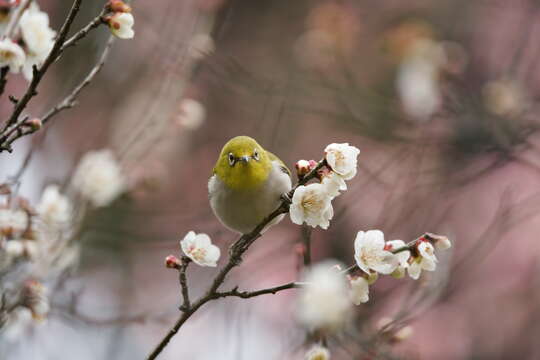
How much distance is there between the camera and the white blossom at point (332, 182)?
6.88 ft

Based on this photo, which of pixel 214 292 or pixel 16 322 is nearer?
pixel 214 292

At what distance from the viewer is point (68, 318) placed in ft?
10.6

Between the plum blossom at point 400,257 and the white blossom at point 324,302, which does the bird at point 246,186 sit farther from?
the white blossom at point 324,302

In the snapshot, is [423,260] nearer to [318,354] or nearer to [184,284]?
[318,354]

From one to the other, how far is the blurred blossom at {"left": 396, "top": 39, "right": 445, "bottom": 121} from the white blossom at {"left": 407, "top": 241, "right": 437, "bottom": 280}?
130 inches

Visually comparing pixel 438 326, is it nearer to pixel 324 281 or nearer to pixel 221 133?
pixel 221 133

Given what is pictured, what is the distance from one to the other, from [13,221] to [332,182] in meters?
1.36

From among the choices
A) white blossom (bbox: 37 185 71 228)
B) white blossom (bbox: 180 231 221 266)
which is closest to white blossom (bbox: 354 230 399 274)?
white blossom (bbox: 180 231 221 266)

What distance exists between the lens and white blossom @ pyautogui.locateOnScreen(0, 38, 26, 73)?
1.93 metres

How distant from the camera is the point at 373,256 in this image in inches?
82.5

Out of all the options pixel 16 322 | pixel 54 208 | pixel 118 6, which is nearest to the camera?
pixel 118 6

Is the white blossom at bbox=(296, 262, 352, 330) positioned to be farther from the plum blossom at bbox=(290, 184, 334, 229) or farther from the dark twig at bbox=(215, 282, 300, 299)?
the plum blossom at bbox=(290, 184, 334, 229)

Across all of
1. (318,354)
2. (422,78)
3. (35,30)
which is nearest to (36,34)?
(35,30)

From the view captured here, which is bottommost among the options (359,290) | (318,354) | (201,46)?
(318,354)
